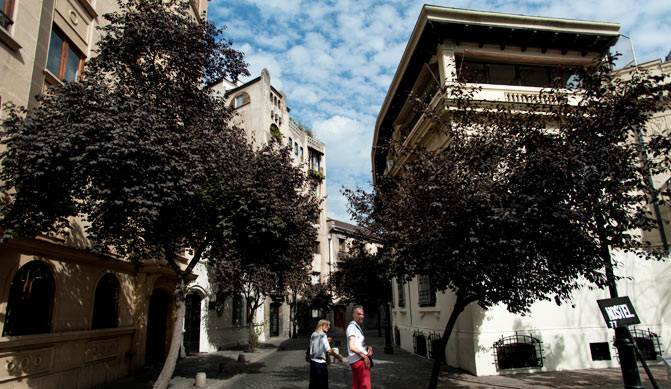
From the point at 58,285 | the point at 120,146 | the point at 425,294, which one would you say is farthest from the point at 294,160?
the point at 120,146

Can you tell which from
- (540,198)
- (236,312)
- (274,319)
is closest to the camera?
(540,198)

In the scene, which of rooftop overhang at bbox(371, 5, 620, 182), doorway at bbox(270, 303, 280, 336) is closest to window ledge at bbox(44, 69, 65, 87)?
rooftop overhang at bbox(371, 5, 620, 182)

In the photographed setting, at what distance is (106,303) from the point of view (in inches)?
500

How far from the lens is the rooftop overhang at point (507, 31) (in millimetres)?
14312

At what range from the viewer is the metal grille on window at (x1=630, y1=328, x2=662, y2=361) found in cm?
1260

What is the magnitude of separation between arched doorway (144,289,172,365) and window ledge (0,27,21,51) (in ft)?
35.3

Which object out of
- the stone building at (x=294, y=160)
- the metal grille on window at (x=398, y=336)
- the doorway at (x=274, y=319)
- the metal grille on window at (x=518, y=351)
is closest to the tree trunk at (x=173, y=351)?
the metal grille on window at (x=518, y=351)

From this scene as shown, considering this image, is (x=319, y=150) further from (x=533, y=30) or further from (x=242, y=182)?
(x=242, y=182)

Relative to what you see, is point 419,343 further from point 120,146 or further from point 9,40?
point 9,40

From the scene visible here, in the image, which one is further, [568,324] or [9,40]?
[568,324]

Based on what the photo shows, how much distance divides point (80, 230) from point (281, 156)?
614 centimetres

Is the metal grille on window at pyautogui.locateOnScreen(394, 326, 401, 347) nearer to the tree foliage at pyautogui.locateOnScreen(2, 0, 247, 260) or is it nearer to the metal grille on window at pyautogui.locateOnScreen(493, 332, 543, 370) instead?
the metal grille on window at pyautogui.locateOnScreen(493, 332, 543, 370)

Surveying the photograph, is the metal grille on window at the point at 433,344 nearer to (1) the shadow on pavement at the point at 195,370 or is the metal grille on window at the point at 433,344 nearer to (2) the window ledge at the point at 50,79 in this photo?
(1) the shadow on pavement at the point at 195,370

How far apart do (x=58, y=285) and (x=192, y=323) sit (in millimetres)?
11476
